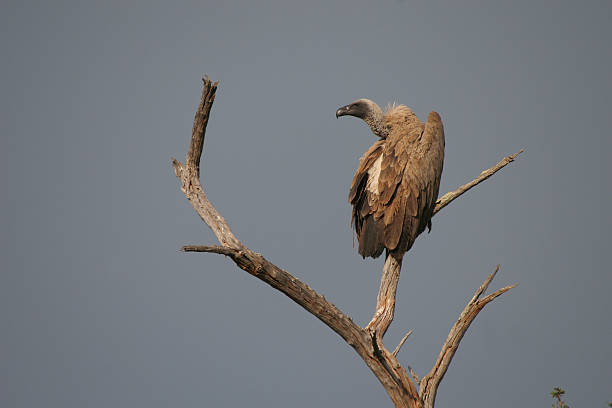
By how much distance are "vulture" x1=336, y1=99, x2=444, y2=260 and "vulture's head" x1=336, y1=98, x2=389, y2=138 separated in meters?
0.43

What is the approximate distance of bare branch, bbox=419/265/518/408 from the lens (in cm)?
579

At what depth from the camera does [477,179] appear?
6898 mm

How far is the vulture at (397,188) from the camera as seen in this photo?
263 inches

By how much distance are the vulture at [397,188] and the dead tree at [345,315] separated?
0.39 metres

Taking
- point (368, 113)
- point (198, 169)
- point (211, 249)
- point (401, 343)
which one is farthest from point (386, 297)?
point (368, 113)

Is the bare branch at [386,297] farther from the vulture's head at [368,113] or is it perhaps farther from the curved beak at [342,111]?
the curved beak at [342,111]

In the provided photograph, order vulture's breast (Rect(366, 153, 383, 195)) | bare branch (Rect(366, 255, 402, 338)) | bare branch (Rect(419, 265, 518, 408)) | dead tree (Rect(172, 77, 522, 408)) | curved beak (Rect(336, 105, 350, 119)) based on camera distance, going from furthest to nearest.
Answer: curved beak (Rect(336, 105, 350, 119)) < vulture's breast (Rect(366, 153, 383, 195)) < bare branch (Rect(366, 255, 402, 338)) < bare branch (Rect(419, 265, 518, 408)) < dead tree (Rect(172, 77, 522, 408))

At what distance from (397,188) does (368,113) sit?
1.49 metres

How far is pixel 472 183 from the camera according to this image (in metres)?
6.90

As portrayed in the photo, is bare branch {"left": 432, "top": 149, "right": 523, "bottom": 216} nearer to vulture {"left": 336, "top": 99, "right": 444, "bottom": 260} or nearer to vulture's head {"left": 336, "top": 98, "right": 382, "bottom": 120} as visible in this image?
vulture {"left": 336, "top": 99, "right": 444, "bottom": 260}

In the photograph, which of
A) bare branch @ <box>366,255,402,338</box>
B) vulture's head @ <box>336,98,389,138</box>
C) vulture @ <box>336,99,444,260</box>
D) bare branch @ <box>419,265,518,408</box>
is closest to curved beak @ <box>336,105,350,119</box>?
vulture's head @ <box>336,98,389,138</box>

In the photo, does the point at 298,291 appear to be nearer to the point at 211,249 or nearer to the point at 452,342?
the point at 211,249

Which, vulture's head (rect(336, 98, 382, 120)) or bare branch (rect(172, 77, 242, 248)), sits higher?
vulture's head (rect(336, 98, 382, 120))

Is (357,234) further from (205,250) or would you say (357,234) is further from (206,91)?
(205,250)
